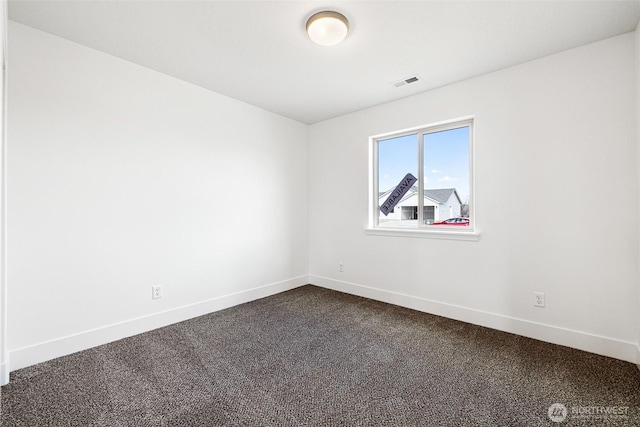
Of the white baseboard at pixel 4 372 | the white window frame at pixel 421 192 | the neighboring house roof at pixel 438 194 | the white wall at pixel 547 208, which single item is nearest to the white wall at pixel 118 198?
the white baseboard at pixel 4 372

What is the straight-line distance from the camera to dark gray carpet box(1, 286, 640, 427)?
1.63 meters

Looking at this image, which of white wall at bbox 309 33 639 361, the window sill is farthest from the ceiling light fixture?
the window sill

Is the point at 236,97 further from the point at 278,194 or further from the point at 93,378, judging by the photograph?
the point at 93,378

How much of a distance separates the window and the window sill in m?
0.01

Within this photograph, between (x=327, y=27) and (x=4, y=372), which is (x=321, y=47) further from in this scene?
(x=4, y=372)

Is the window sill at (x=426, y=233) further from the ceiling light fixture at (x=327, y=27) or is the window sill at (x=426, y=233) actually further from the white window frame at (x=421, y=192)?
the ceiling light fixture at (x=327, y=27)

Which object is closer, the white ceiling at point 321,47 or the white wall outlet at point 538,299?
the white ceiling at point 321,47

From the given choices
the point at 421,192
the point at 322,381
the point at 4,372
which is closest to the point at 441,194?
the point at 421,192

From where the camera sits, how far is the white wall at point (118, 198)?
2164 mm

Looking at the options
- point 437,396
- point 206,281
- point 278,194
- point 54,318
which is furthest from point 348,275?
point 54,318

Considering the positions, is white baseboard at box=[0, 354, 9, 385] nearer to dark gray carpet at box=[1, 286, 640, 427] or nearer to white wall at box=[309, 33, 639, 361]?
dark gray carpet at box=[1, 286, 640, 427]

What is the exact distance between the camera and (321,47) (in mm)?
2408

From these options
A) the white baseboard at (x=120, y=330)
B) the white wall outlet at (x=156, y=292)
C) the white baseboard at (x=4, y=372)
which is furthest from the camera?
the white wall outlet at (x=156, y=292)

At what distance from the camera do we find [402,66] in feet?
8.87
